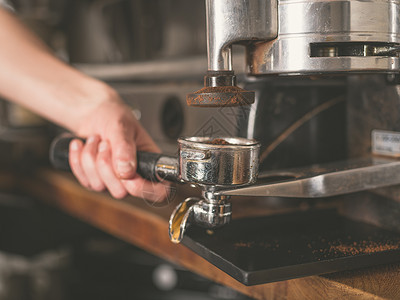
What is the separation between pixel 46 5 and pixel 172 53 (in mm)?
590

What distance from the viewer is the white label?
63 centimetres

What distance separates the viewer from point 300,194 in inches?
21.4

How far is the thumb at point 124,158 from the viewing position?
61 cm

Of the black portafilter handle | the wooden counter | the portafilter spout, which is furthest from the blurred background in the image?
the portafilter spout

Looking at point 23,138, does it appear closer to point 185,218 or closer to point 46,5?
point 46,5

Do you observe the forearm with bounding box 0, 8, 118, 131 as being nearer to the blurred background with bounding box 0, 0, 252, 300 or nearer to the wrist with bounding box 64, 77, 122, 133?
the wrist with bounding box 64, 77, 122, 133

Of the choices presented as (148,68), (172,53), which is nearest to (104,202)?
(148,68)

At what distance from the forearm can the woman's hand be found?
0.17 ft

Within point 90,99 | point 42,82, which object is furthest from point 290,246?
point 42,82

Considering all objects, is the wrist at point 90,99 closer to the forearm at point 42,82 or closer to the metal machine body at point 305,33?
the forearm at point 42,82

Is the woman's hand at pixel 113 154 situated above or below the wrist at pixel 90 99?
below

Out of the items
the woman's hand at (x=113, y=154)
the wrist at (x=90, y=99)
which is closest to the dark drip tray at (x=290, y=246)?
the woman's hand at (x=113, y=154)

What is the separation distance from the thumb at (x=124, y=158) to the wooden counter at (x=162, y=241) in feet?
0.59

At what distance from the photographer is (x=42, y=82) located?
832 mm
